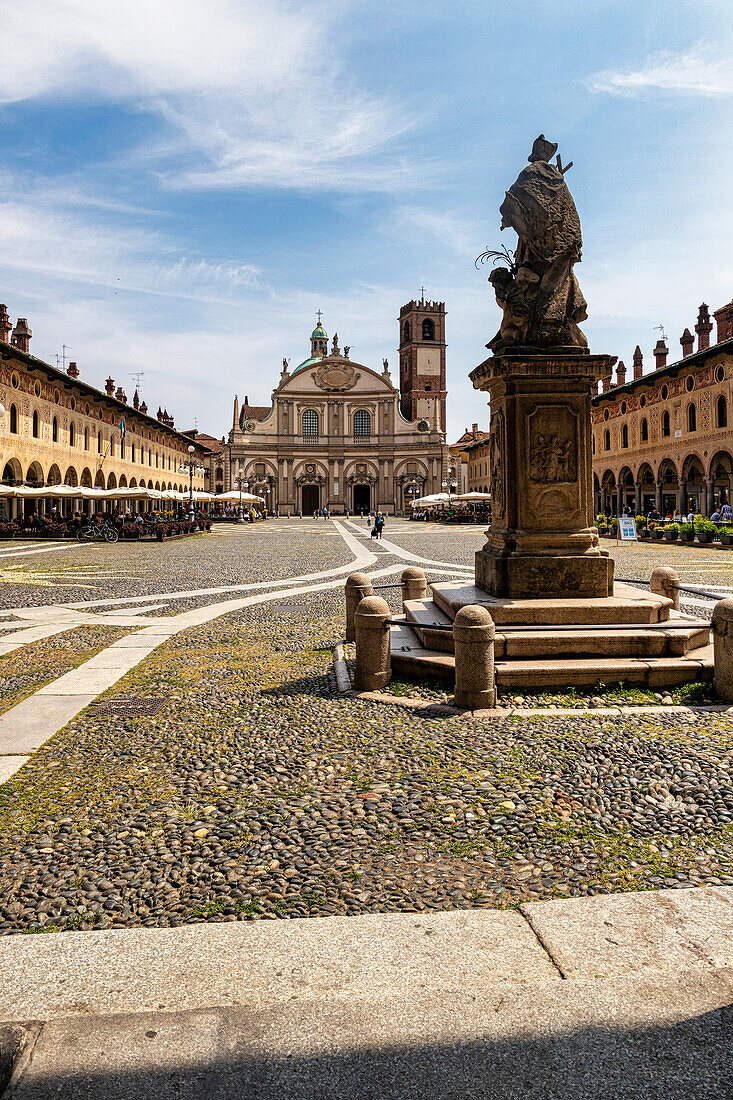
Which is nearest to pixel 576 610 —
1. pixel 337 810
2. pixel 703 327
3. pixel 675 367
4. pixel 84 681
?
pixel 337 810

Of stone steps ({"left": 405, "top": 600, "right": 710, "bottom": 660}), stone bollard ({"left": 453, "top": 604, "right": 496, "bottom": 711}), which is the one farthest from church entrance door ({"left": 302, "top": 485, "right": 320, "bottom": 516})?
stone bollard ({"left": 453, "top": 604, "right": 496, "bottom": 711})

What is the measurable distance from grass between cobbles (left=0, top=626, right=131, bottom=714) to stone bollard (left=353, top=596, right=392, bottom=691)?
2995 mm

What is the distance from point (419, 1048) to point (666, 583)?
706 cm

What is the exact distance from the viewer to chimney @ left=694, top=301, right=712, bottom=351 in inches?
1580

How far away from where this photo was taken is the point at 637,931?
109 inches

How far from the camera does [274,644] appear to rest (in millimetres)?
8594

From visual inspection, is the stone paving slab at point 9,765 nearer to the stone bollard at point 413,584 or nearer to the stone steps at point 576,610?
the stone steps at point 576,610

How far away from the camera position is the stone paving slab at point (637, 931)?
2560 millimetres

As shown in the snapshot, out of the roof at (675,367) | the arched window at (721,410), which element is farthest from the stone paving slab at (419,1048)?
the arched window at (721,410)

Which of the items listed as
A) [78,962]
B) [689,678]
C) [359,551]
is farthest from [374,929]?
[359,551]

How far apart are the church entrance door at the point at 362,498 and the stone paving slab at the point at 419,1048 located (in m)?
86.2

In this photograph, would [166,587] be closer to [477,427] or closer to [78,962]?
[78,962]

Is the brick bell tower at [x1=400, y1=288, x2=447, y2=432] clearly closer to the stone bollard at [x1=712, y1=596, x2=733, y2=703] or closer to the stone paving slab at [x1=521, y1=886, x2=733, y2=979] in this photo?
the stone bollard at [x1=712, y1=596, x2=733, y2=703]

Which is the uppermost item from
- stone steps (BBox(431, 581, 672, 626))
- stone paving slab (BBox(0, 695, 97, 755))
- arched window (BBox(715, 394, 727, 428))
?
arched window (BBox(715, 394, 727, 428))
